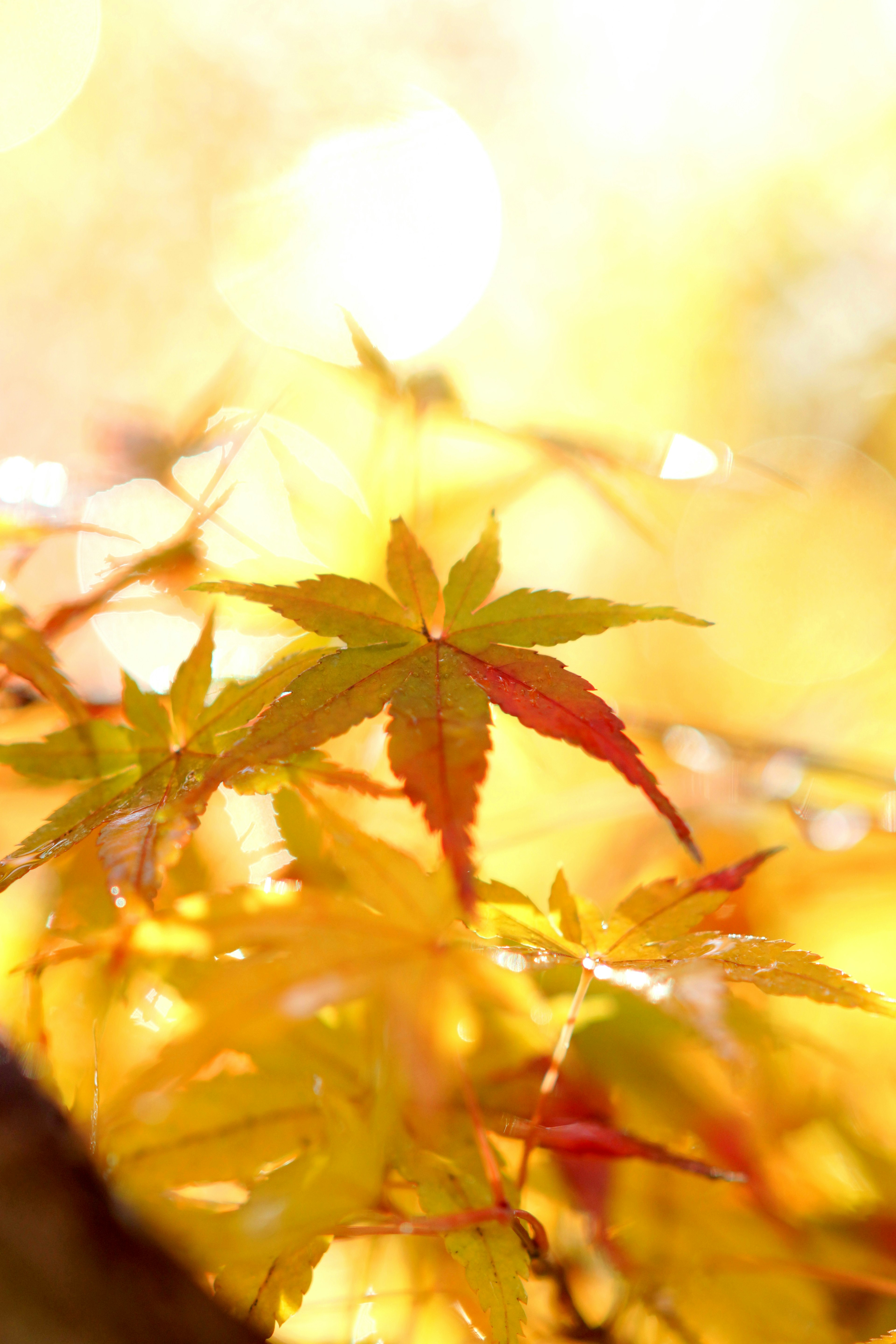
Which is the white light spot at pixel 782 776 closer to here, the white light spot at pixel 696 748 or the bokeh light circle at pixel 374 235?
the white light spot at pixel 696 748

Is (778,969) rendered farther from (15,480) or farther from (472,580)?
(15,480)

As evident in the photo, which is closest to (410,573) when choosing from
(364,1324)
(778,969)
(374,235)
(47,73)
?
(778,969)

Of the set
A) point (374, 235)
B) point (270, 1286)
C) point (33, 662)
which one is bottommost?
point (270, 1286)

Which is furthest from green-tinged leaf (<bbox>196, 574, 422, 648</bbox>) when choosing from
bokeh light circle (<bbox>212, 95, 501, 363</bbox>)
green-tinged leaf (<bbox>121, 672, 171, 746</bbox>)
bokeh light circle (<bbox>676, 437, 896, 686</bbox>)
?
bokeh light circle (<bbox>212, 95, 501, 363</bbox>)

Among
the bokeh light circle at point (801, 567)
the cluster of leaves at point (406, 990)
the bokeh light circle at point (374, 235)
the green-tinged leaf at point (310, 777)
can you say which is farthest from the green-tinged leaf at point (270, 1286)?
the bokeh light circle at point (374, 235)

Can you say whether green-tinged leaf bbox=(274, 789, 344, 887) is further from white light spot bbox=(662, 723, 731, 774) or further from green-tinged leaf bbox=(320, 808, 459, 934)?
white light spot bbox=(662, 723, 731, 774)

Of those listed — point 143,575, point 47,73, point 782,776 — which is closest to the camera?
point 143,575

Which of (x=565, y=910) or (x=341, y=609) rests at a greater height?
(x=341, y=609)
